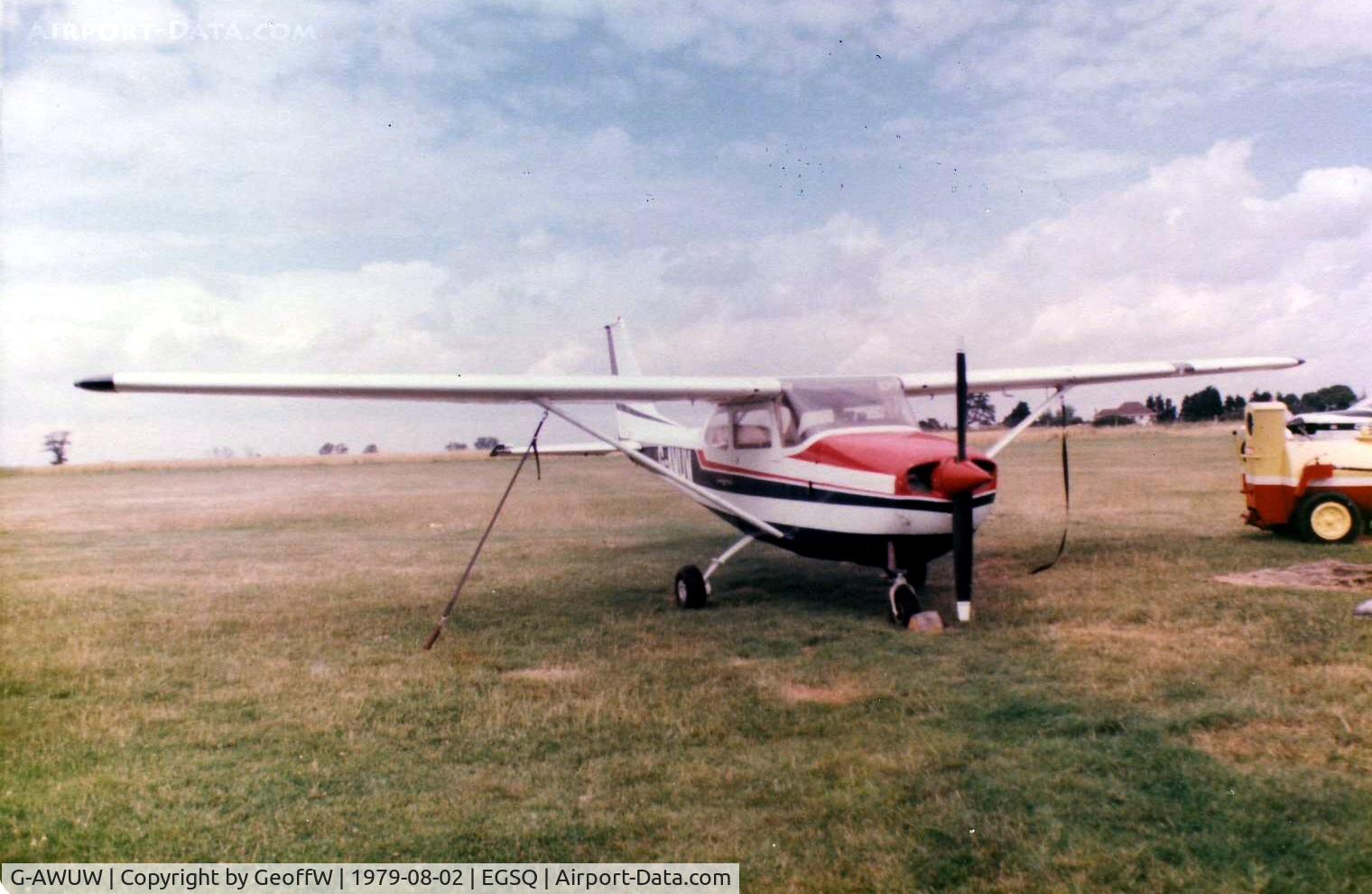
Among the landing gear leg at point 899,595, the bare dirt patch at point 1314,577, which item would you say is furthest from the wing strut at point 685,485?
the bare dirt patch at point 1314,577

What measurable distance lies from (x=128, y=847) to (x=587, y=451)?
11.2m

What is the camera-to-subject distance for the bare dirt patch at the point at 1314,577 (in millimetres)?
8400

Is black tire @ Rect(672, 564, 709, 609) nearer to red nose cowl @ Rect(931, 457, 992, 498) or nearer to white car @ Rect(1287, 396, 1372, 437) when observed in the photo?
red nose cowl @ Rect(931, 457, 992, 498)

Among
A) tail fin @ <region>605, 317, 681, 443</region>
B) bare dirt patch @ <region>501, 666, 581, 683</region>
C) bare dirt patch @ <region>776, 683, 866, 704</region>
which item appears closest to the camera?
bare dirt patch @ <region>776, 683, 866, 704</region>

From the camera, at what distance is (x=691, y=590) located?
945cm

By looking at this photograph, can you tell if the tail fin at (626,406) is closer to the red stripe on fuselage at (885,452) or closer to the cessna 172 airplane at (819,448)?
the cessna 172 airplane at (819,448)

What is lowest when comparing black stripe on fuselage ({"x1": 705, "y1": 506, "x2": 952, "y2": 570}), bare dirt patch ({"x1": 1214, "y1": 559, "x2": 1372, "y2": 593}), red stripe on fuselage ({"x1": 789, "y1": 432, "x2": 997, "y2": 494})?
bare dirt patch ({"x1": 1214, "y1": 559, "x2": 1372, "y2": 593})

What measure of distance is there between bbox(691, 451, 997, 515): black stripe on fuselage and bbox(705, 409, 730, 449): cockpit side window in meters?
0.34

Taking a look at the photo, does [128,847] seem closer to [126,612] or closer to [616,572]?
[126,612]

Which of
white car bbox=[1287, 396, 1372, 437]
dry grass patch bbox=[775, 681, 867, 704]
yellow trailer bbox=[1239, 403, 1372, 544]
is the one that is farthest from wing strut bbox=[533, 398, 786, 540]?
white car bbox=[1287, 396, 1372, 437]

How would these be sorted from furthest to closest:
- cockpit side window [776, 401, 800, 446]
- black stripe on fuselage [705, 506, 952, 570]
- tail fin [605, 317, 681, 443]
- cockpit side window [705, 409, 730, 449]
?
tail fin [605, 317, 681, 443]
cockpit side window [705, 409, 730, 449]
cockpit side window [776, 401, 800, 446]
black stripe on fuselage [705, 506, 952, 570]

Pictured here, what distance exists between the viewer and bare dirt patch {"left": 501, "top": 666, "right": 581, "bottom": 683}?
677 cm

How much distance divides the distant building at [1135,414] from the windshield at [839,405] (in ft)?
159

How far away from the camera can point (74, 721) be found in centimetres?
598
